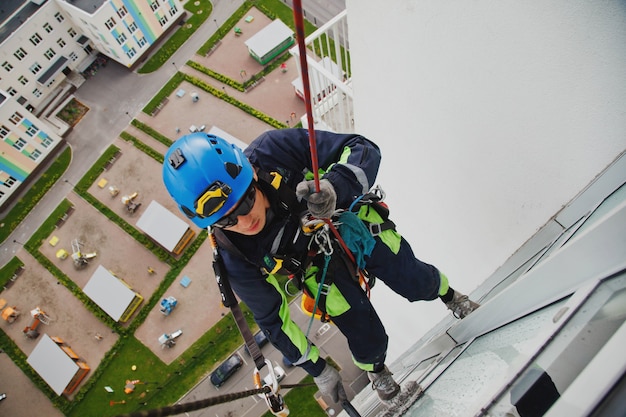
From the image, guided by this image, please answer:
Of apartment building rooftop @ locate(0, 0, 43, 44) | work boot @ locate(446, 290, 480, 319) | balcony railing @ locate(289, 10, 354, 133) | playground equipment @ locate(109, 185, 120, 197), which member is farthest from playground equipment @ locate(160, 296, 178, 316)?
apartment building rooftop @ locate(0, 0, 43, 44)

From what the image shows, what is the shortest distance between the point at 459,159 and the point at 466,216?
67 centimetres

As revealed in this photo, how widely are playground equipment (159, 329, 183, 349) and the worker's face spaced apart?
42.4 ft

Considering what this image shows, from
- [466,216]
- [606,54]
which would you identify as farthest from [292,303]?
[606,54]

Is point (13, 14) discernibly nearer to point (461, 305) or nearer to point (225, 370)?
point (225, 370)

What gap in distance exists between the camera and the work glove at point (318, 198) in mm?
3066

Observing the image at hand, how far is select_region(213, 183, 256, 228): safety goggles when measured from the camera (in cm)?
352

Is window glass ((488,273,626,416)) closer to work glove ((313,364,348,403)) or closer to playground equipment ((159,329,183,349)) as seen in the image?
work glove ((313,364,348,403))

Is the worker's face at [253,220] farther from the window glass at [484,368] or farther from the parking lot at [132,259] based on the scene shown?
the parking lot at [132,259]

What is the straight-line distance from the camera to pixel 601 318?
4.42 ft

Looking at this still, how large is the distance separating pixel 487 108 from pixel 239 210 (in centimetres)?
218

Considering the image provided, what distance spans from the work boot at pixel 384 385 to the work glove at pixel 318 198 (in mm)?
2184

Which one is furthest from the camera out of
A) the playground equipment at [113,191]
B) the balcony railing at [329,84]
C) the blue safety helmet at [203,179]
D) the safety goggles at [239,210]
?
the playground equipment at [113,191]

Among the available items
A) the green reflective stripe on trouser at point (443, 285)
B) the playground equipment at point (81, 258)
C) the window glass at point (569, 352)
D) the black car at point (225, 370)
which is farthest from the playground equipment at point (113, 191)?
the window glass at point (569, 352)

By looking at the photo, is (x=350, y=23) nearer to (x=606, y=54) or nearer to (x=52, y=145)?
(x=606, y=54)
